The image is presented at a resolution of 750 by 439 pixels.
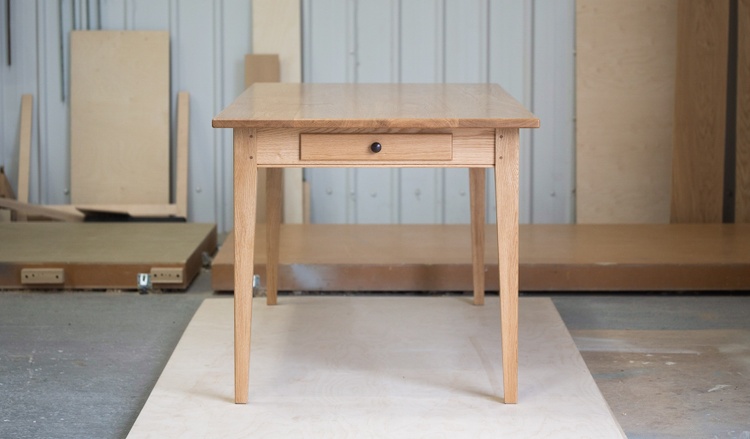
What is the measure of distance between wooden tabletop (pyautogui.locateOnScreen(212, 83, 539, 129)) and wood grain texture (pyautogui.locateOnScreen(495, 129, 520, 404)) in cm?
9

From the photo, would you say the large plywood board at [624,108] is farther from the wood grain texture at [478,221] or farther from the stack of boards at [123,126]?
the stack of boards at [123,126]

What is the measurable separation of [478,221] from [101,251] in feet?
5.89

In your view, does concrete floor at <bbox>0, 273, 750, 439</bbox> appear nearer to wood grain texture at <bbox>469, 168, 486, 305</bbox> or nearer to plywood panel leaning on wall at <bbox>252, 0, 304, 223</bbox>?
wood grain texture at <bbox>469, 168, 486, 305</bbox>

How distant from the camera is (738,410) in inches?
121

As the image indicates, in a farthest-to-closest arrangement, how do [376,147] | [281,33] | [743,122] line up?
[281,33]
[743,122]
[376,147]

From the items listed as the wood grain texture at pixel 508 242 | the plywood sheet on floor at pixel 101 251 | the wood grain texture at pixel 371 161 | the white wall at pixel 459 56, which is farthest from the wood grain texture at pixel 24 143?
the wood grain texture at pixel 508 242

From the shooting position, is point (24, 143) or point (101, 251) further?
point (24, 143)

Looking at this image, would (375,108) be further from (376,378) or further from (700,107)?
(700,107)

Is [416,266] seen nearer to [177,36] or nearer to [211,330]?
[211,330]

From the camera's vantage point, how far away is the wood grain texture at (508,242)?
2826mm

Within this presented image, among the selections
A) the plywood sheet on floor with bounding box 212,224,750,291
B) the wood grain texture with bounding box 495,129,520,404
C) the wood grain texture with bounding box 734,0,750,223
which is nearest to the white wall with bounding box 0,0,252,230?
the plywood sheet on floor with bounding box 212,224,750,291

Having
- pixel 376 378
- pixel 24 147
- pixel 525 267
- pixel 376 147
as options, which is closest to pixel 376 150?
pixel 376 147

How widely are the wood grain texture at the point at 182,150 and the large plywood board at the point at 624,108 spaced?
6.93 ft

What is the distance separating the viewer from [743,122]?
18.0 feet
